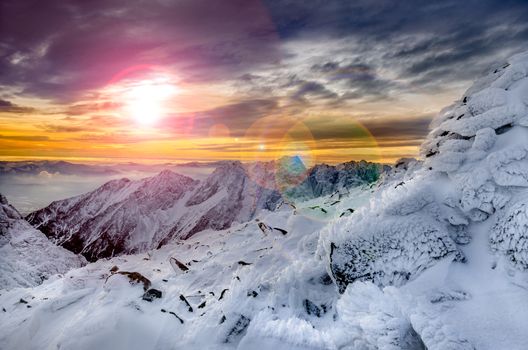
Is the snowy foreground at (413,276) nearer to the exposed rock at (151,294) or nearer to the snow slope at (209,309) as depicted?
the snow slope at (209,309)

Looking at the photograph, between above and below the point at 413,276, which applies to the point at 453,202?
above

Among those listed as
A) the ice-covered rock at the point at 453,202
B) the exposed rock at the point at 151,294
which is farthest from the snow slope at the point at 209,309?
the ice-covered rock at the point at 453,202

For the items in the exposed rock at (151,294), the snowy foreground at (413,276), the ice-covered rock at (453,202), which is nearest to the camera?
the snowy foreground at (413,276)

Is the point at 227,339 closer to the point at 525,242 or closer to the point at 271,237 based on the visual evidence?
the point at 525,242

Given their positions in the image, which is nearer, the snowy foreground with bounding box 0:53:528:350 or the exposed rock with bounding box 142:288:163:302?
the snowy foreground with bounding box 0:53:528:350

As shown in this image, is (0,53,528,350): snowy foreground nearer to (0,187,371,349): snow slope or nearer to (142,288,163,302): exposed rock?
(0,187,371,349): snow slope

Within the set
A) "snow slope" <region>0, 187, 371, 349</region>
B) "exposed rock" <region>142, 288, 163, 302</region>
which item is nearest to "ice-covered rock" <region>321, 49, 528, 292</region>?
"snow slope" <region>0, 187, 371, 349</region>

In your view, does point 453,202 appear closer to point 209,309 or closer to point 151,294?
point 209,309

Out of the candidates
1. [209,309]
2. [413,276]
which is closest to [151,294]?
[209,309]

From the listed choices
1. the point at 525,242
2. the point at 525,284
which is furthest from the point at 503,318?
the point at 525,242
